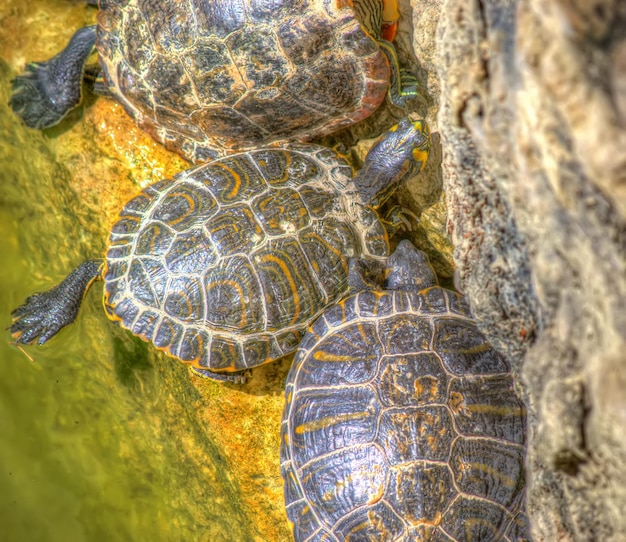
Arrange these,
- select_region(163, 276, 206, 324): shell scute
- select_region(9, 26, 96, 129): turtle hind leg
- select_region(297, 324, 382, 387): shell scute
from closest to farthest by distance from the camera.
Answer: select_region(297, 324, 382, 387): shell scute → select_region(163, 276, 206, 324): shell scute → select_region(9, 26, 96, 129): turtle hind leg

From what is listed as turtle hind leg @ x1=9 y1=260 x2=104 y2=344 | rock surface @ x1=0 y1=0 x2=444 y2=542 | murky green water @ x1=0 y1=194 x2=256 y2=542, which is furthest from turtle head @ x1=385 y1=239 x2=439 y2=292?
turtle hind leg @ x1=9 y1=260 x2=104 y2=344

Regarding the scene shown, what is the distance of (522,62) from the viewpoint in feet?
3.01

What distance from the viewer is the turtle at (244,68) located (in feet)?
7.54

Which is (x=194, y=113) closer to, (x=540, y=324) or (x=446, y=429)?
(x=446, y=429)

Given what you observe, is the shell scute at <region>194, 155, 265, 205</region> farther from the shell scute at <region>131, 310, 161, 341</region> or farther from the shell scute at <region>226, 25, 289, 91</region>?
the shell scute at <region>131, 310, 161, 341</region>

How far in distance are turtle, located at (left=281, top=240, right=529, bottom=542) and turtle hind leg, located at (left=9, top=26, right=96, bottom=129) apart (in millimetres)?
1958

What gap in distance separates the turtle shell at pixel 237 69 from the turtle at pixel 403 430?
0.96 m

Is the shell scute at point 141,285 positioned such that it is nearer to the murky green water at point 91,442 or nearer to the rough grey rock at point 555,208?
the murky green water at point 91,442

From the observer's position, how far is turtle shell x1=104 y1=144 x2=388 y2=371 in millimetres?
2248

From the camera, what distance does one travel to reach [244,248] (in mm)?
2256

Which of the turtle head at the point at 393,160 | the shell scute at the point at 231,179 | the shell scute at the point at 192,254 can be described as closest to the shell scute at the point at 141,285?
the shell scute at the point at 192,254

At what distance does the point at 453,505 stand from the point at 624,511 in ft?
2.93

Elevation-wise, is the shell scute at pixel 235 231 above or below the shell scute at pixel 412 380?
above

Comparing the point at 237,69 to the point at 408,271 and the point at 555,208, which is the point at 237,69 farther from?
the point at 555,208
